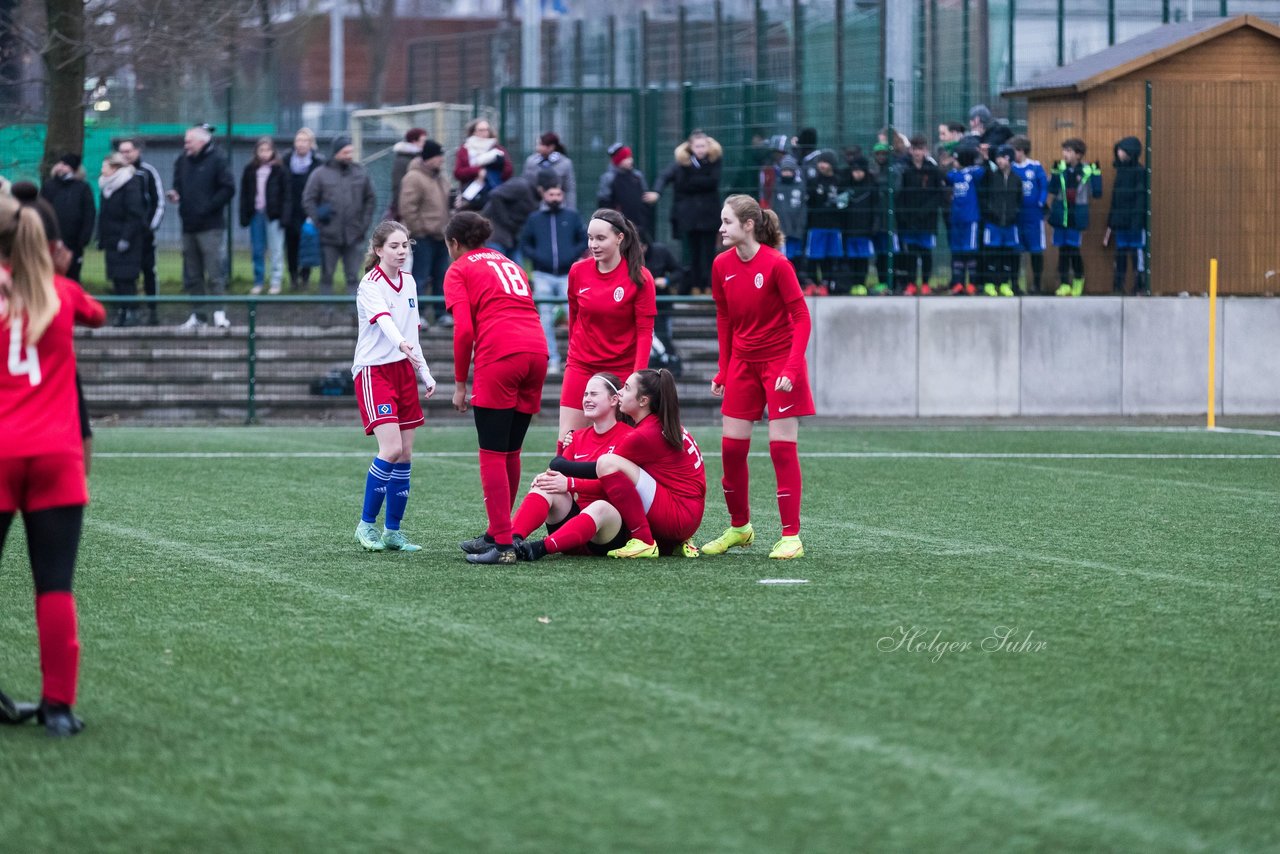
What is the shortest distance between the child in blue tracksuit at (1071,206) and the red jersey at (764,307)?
1101 centimetres

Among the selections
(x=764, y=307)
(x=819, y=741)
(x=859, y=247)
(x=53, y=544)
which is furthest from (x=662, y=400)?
(x=859, y=247)

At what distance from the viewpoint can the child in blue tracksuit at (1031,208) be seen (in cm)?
1853

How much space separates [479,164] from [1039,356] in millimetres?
6453

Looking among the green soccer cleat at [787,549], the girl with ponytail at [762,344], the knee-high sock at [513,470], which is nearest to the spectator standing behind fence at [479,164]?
the knee-high sock at [513,470]

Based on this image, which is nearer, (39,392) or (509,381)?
(39,392)

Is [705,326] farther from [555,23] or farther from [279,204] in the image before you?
[555,23]

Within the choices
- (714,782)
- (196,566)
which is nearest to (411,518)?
(196,566)

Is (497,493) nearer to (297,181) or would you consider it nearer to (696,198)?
(696,198)

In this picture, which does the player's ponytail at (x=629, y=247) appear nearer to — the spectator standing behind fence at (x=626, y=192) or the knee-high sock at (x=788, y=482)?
the knee-high sock at (x=788, y=482)

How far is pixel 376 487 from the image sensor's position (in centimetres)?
880

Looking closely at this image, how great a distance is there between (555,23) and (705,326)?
613 inches

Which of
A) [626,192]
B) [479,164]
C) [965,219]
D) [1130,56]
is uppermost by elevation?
[1130,56]

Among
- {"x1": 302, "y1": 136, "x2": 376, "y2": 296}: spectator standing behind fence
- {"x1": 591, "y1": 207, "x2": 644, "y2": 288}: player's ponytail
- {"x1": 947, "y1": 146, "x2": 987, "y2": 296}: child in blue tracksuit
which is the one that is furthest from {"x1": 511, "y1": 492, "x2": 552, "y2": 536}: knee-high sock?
{"x1": 947, "y1": 146, "x2": 987, "y2": 296}: child in blue tracksuit

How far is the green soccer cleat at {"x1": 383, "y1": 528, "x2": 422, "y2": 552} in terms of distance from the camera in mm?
8945
